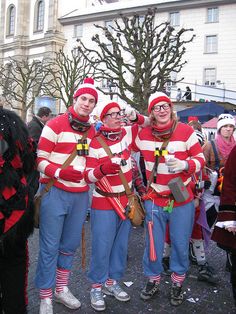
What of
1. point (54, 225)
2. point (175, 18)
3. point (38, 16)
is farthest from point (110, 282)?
point (38, 16)

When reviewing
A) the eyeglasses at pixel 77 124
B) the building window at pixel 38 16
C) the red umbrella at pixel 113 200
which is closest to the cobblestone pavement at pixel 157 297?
the red umbrella at pixel 113 200

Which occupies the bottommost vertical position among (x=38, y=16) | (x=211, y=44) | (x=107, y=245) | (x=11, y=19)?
(x=107, y=245)

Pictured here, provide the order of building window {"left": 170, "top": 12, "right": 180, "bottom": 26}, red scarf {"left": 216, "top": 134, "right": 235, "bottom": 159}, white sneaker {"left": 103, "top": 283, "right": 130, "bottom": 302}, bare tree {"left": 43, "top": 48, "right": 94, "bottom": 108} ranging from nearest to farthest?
1. white sneaker {"left": 103, "top": 283, "right": 130, "bottom": 302}
2. red scarf {"left": 216, "top": 134, "right": 235, "bottom": 159}
3. bare tree {"left": 43, "top": 48, "right": 94, "bottom": 108}
4. building window {"left": 170, "top": 12, "right": 180, "bottom": 26}

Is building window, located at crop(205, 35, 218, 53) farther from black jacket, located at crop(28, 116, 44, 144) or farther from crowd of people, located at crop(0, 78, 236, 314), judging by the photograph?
crowd of people, located at crop(0, 78, 236, 314)

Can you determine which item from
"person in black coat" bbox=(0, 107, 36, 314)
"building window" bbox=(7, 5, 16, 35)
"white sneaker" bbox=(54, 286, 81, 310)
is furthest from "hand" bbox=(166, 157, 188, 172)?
"building window" bbox=(7, 5, 16, 35)

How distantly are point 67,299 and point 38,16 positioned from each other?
46.7m

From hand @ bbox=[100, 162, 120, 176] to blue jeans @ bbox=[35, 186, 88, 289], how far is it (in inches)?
14.8

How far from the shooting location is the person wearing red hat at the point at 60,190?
10.5 ft

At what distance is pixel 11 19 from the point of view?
1911 inches

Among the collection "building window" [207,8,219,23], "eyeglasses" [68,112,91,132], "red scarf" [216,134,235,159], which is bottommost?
"red scarf" [216,134,235,159]

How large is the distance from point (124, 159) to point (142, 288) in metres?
1.48

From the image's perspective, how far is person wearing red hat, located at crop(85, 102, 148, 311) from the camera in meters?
3.37

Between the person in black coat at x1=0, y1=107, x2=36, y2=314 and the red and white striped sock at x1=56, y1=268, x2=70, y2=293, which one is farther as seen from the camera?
the red and white striped sock at x1=56, y1=268, x2=70, y2=293

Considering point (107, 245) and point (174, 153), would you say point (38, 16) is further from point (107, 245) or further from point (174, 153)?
point (107, 245)
